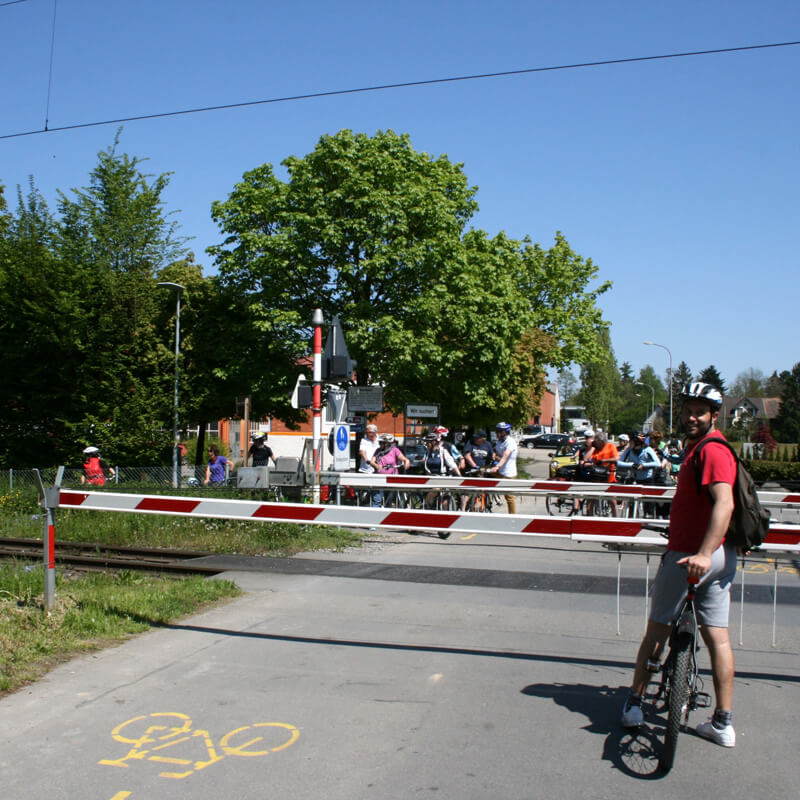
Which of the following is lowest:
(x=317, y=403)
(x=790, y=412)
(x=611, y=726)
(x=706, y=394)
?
(x=611, y=726)

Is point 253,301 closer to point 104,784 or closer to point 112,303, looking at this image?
point 112,303

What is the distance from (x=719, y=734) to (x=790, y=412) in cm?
9471

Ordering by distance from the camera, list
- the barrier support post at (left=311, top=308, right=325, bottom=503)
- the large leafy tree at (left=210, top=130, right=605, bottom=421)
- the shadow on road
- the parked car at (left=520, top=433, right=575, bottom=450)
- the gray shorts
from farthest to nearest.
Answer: the parked car at (left=520, top=433, right=575, bottom=450) → the large leafy tree at (left=210, top=130, right=605, bottom=421) → the barrier support post at (left=311, top=308, right=325, bottom=503) → the gray shorts → the shadow on road

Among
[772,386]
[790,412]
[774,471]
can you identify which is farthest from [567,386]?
[774,471]

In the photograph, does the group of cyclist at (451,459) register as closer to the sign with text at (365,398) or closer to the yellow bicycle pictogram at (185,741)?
the sign with text at (365,398)

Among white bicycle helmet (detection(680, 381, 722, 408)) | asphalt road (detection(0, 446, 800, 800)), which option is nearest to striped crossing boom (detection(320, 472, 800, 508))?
asphalt road (detection(0, 446, 800, 800))

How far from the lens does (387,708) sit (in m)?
4.96

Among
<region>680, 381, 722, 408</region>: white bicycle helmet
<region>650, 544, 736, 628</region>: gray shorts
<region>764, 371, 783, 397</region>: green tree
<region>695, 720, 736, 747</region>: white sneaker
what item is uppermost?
<region>764, 371, 783, 397</region>: green tree

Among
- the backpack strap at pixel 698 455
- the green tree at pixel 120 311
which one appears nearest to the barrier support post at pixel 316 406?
the backpack strap at pixel 698 455

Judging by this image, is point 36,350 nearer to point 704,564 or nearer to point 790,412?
point 704,564

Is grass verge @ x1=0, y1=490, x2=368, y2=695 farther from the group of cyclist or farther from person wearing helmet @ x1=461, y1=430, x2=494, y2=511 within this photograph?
person wearing helmet @ x1=461, y1=430, x2=494, y2=511

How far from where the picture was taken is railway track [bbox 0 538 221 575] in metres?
9.90

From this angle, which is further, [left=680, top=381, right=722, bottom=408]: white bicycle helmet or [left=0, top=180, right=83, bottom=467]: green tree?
[left=0, top=180, right=83, bottom=467]: green tree

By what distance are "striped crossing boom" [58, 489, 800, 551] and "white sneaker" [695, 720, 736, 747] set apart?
152 cm
